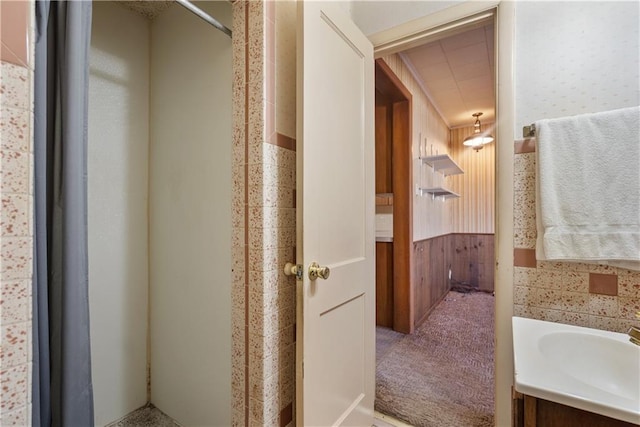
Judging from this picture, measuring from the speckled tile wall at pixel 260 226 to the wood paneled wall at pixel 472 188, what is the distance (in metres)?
4.19

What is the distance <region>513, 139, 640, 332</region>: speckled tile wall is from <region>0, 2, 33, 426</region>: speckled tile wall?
1.55 meters

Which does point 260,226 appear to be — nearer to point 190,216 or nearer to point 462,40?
point 190,216

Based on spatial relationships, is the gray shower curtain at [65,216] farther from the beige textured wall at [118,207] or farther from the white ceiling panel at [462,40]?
the white ceiling panel at [462,40]

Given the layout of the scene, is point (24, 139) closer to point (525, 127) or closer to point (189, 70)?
point (189, 70)

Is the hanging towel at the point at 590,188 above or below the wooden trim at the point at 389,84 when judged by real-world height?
below

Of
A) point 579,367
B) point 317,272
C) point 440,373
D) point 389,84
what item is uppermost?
point 389,84

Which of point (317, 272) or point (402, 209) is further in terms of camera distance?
point (402, 209)

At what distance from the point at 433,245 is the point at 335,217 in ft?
8.94

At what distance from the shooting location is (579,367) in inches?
37.9

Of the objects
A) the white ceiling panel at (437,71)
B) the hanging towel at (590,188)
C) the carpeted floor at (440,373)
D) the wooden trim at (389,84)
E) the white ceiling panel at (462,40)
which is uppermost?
the white ceiling panel at (437,71)

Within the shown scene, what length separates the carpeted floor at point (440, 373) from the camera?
1.71m

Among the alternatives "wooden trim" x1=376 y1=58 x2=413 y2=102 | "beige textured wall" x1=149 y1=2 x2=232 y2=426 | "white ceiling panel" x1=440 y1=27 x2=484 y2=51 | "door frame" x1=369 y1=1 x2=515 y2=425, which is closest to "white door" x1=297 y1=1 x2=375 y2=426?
"beige textured wall" x1=149 y1=2 x2=232 y2=426

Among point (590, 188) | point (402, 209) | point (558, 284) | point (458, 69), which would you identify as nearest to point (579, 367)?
point (558, 284)

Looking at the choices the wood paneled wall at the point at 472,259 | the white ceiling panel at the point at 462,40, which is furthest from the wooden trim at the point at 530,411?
the wood paneled wall at the point at 472,259
